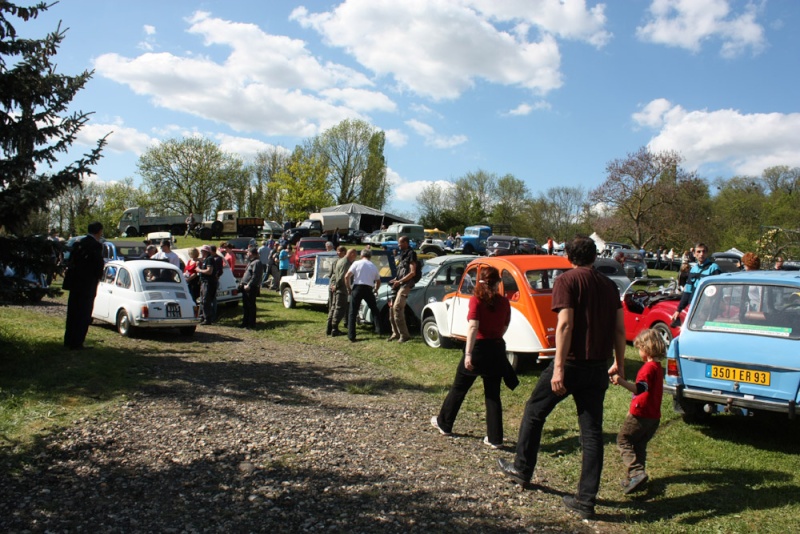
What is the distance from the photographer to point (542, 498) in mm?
4680

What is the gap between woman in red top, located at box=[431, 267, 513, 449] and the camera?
18.7 feet

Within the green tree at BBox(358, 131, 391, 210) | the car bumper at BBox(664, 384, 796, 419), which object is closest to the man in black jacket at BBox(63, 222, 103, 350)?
the car bumper at BBox(664, 384, 796, 419)

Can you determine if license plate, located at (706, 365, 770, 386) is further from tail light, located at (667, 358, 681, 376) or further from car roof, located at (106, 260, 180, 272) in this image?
car roof, located at (106, 260, 180, 272)

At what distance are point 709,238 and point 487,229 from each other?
1740 cm

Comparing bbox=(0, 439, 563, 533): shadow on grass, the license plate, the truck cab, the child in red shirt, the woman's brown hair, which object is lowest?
bbox=(0, 439, 563, 533): shadow on grass

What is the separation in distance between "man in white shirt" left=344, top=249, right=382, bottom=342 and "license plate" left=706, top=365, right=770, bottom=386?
23.3ft

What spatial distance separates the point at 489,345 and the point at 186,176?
71049 mm

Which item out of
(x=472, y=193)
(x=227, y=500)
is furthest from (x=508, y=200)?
(x=227, y=500)

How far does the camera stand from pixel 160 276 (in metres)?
12.4

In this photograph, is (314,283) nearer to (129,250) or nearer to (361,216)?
(129,250)

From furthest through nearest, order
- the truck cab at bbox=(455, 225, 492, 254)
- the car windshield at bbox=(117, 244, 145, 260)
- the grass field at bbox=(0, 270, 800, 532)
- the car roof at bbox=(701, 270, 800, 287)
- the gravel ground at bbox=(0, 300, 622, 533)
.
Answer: the truck cab at bbox=(455, 225, 492, 254) → the car windshield at bbox=(117, 244, 145, 260) → the car roof at bbox=(701, 270, 800, 287) → the grass field at bbox=(0, 270, 800, 532) → the gravel ground at bbox=(0, 300, 622, 533)

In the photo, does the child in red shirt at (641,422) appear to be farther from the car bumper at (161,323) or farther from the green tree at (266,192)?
the green tree at (266,192)

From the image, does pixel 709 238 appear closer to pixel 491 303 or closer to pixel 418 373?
pixel 418 373

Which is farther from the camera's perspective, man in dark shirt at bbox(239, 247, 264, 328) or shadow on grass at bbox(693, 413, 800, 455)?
man in dark shirt at bbox(239, 247, 264, 328)
